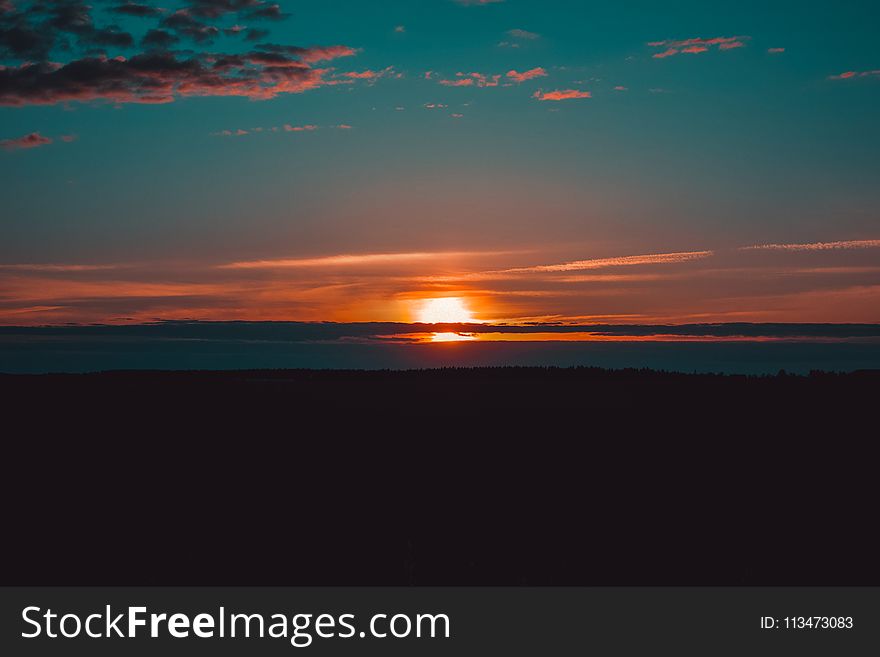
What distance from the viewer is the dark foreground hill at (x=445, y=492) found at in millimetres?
14398

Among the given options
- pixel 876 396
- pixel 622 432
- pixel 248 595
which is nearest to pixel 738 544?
pixel 248 595

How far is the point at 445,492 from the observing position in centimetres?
1909

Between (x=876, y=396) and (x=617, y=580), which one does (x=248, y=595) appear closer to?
(x=617, y=580)

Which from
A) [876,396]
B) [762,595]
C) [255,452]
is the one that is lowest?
[762,595]

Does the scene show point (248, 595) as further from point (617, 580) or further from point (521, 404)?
point (521, 404)

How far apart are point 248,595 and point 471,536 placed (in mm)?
4964

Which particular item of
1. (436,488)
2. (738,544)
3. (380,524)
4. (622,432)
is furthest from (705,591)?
(622,432)

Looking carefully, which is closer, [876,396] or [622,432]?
[622,432]

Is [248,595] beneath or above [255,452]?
beneath

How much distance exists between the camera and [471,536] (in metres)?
15.8

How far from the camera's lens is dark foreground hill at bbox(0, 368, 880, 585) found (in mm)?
14398

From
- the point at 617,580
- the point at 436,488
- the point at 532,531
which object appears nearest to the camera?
the point at 617,580

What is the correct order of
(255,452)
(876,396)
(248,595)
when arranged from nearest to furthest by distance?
(248,595) → (255,452) → (876,396)

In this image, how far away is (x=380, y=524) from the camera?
1667 cm
